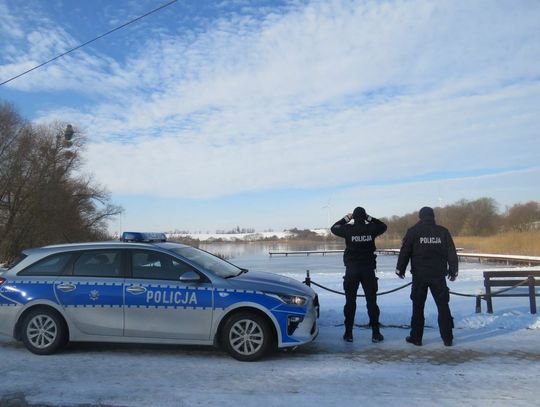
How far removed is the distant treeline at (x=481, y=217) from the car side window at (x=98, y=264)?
4144 inches

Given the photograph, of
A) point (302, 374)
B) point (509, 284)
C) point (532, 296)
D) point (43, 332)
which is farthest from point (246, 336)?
point (509, 284)

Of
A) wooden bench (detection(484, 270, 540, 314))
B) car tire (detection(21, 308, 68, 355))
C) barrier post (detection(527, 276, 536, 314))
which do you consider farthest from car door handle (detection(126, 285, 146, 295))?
barrier post (detection(527, 276, 536, 314))

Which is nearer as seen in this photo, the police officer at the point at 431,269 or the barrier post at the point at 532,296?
the police officer at the point at 431,269

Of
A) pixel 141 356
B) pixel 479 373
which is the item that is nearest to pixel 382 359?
pixel 479 373

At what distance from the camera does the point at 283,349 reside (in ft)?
23.5

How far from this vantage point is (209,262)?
7.53 metres

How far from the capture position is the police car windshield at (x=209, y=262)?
716 centimetres

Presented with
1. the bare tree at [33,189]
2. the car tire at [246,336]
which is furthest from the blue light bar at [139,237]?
the bare tree at [33,189]

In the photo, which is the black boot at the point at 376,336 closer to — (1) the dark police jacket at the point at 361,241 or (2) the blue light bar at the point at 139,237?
(1) the dark police jacket at the point at 361,241

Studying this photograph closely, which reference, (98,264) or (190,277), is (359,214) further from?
(98,264)

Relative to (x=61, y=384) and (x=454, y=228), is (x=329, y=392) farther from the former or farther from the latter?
(x=454, y=228)

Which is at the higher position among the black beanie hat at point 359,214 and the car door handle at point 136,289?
the black beanie hat at point 359,214

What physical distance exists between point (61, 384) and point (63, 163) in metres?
49.2

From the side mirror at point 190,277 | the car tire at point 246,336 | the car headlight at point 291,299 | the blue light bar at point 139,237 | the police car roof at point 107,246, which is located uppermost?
the blue light bar at point 139,237
